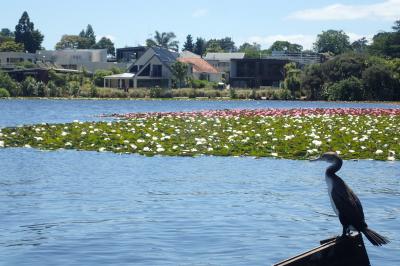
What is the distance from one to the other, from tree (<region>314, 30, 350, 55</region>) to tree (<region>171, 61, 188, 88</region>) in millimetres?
81218

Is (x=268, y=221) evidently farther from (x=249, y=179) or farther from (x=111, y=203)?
(x=249, y=179)

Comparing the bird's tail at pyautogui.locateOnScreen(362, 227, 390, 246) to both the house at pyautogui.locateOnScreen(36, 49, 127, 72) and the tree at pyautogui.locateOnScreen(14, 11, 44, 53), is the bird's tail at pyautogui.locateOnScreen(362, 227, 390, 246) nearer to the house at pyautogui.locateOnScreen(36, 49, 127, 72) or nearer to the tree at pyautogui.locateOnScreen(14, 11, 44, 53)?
the house at pyautogui.locateOnScreen(36, 49, 127, 72)

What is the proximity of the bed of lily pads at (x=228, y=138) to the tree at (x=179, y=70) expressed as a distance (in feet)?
238

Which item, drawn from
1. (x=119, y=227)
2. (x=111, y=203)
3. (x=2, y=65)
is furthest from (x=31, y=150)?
(x=2, y=65)

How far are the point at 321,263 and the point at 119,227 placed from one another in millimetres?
7185

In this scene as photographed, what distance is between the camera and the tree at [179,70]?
11000cm

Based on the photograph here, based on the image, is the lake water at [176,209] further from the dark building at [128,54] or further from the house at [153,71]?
the dark building at [128,54]

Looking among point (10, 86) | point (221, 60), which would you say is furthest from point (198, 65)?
point (10, 86)

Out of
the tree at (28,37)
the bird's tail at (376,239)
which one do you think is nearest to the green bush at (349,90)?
the tree at (28,37)

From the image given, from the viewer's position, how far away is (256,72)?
120062 mm

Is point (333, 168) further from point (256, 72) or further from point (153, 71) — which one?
point (256, 72)

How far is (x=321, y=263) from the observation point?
8.29 m

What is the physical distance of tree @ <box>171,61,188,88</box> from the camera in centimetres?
11000

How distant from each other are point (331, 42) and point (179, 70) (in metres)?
86.4
